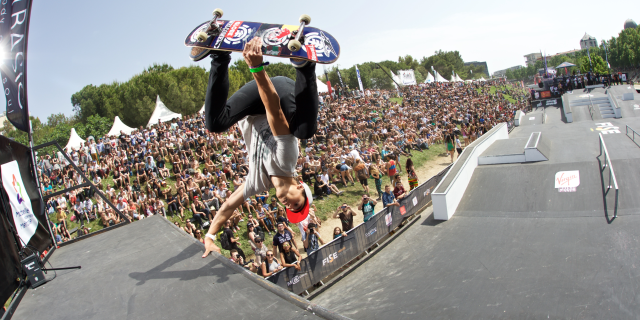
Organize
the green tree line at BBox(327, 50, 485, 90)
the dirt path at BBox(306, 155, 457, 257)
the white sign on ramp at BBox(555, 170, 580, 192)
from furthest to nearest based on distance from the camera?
the green tree line at BBox(327, 50, 485, 90) < the dirt path at BBox(306, 155, 457, 257) < the white sign on ramp at BBox(555, 170, 580, 192)

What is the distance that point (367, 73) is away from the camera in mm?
70688

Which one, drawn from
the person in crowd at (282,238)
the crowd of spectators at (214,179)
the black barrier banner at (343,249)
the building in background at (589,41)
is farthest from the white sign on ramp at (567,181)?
the building in background at (589,41)

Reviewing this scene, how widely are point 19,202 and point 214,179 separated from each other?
305 inches

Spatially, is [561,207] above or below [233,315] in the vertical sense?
below

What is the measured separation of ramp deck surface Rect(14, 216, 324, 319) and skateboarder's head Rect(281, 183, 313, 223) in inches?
29.5

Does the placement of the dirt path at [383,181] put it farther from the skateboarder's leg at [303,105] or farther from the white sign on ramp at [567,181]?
the skateboarder's leg at [303,105]

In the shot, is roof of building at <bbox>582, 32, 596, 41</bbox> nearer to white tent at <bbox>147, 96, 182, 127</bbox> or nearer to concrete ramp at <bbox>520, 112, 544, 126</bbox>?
concrete ramp at <bbox>520, 112, 544, 126</bbox>

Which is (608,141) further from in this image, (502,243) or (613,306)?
(613,306)

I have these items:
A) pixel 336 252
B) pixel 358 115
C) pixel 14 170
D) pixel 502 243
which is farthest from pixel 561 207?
pixel 358 115

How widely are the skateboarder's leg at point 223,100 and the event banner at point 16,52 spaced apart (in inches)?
200

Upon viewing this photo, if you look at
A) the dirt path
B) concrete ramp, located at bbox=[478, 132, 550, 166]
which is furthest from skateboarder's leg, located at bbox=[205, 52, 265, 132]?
concrete ramp, located at bbox=[478, 132, 550, 166]

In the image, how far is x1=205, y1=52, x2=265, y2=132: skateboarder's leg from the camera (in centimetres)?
246

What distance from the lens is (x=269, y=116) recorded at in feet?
7.79

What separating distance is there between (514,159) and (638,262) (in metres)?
6.77
